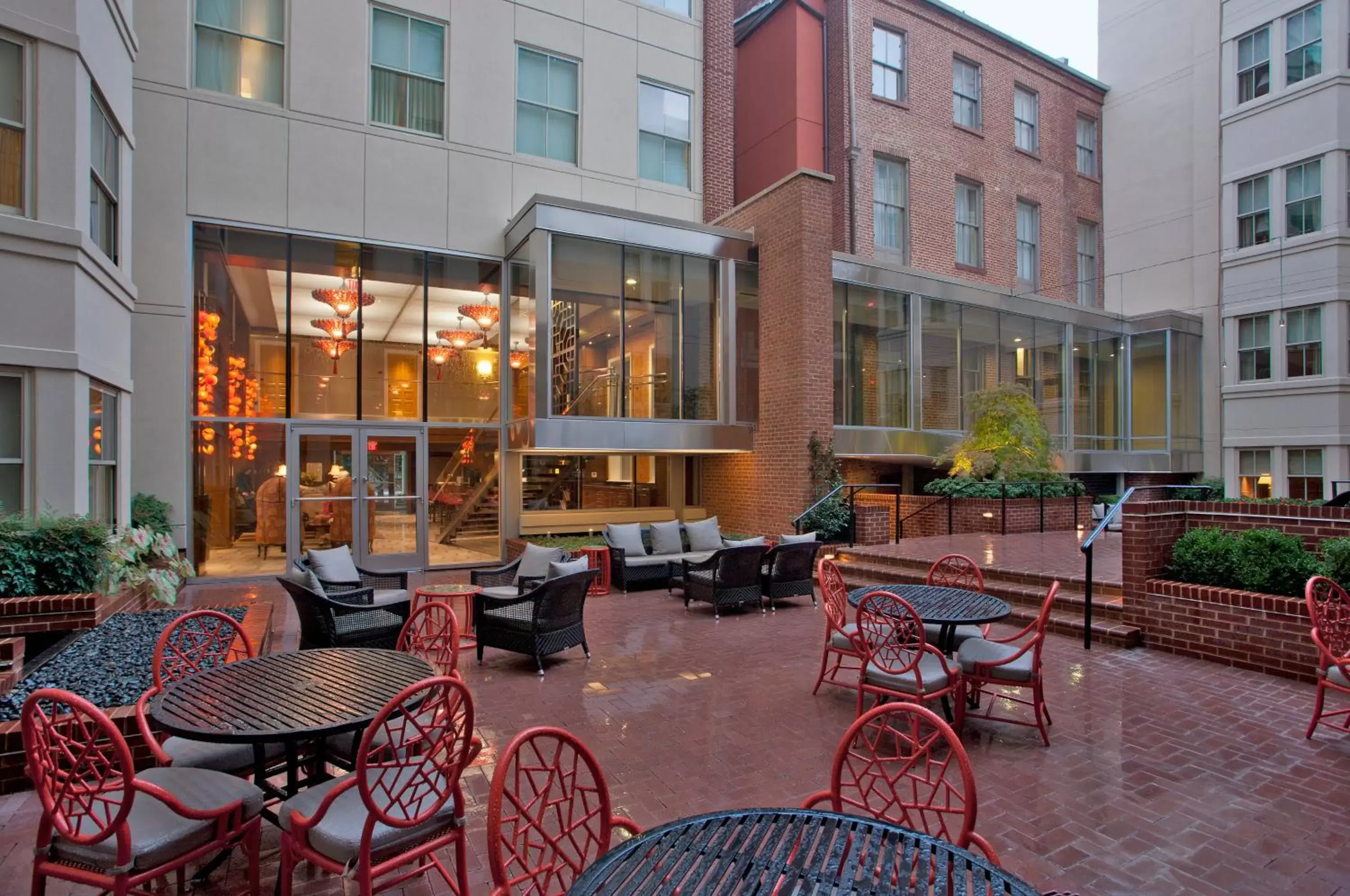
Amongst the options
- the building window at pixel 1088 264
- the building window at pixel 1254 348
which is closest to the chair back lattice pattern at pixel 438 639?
the building window at pixel 1254 348

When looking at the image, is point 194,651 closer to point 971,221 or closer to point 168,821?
point 168,821

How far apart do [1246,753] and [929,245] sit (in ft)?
50.6

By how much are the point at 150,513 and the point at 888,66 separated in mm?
18223

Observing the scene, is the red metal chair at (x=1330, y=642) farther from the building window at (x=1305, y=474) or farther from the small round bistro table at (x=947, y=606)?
the building window at (x=1305, y=474)

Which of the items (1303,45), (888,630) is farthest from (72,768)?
(1303,45)

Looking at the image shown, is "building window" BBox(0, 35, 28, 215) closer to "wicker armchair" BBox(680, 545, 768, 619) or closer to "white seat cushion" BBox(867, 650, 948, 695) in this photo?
"wicker armchair" BBox(680, 545, 768, 619)

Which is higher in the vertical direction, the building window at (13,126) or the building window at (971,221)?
the building window at (971,221)

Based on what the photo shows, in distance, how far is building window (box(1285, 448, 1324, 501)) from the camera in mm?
17359

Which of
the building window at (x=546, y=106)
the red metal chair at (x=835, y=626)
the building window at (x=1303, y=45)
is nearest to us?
the red metal chair at (x=835, y=626)

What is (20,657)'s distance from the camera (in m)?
5.25

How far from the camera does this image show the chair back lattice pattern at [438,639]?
4062 mm

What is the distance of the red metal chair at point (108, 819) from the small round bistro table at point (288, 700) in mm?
286

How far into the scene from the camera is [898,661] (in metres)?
5.04

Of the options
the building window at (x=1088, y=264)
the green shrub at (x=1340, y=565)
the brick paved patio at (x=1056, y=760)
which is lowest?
the brick paved patio at (x=1056, y=760)
